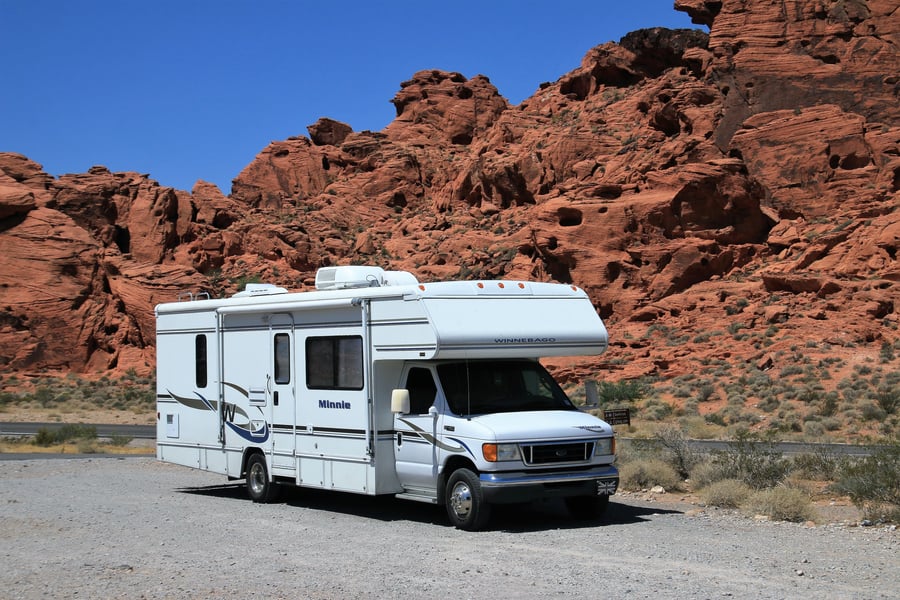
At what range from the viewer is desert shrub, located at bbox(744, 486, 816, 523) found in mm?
12469

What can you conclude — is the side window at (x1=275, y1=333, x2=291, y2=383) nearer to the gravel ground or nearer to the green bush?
the gravel ground

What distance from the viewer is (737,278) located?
158ft

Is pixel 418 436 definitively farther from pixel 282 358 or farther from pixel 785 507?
pixel 785 507

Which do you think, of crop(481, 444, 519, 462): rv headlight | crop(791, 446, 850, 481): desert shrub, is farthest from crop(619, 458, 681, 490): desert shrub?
crop(481, 444, 519, 462): rv headlight

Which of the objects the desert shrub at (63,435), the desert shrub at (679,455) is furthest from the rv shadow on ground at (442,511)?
the desert shrub at (63,435)

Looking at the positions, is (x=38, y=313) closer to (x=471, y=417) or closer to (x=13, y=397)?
(x=13, y=397)

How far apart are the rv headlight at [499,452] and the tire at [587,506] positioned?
138 cm

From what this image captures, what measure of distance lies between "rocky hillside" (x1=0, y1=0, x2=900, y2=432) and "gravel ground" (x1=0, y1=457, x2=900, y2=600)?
26794mm

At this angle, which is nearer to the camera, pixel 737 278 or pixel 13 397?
pixel 737 278

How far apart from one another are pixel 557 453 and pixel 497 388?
1286mm

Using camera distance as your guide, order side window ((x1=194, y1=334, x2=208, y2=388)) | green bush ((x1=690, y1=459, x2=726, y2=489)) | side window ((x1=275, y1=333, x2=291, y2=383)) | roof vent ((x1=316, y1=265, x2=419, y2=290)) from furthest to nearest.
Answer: side window ((x1=194, y1=334, x2=208, y2=388)) → green bush ((x1=690, y1=459, x2=726, y2=489)) → side window ((x1=275, y1=333, x2=291, y2=383)) → roof vent ((x1=316, y1=265, x2=419, y2=290))

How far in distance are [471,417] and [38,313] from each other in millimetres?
53289

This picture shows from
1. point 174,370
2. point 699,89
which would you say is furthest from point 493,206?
point 174,370

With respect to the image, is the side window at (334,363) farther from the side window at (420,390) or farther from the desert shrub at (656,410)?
the desert shrub at (656,410)
